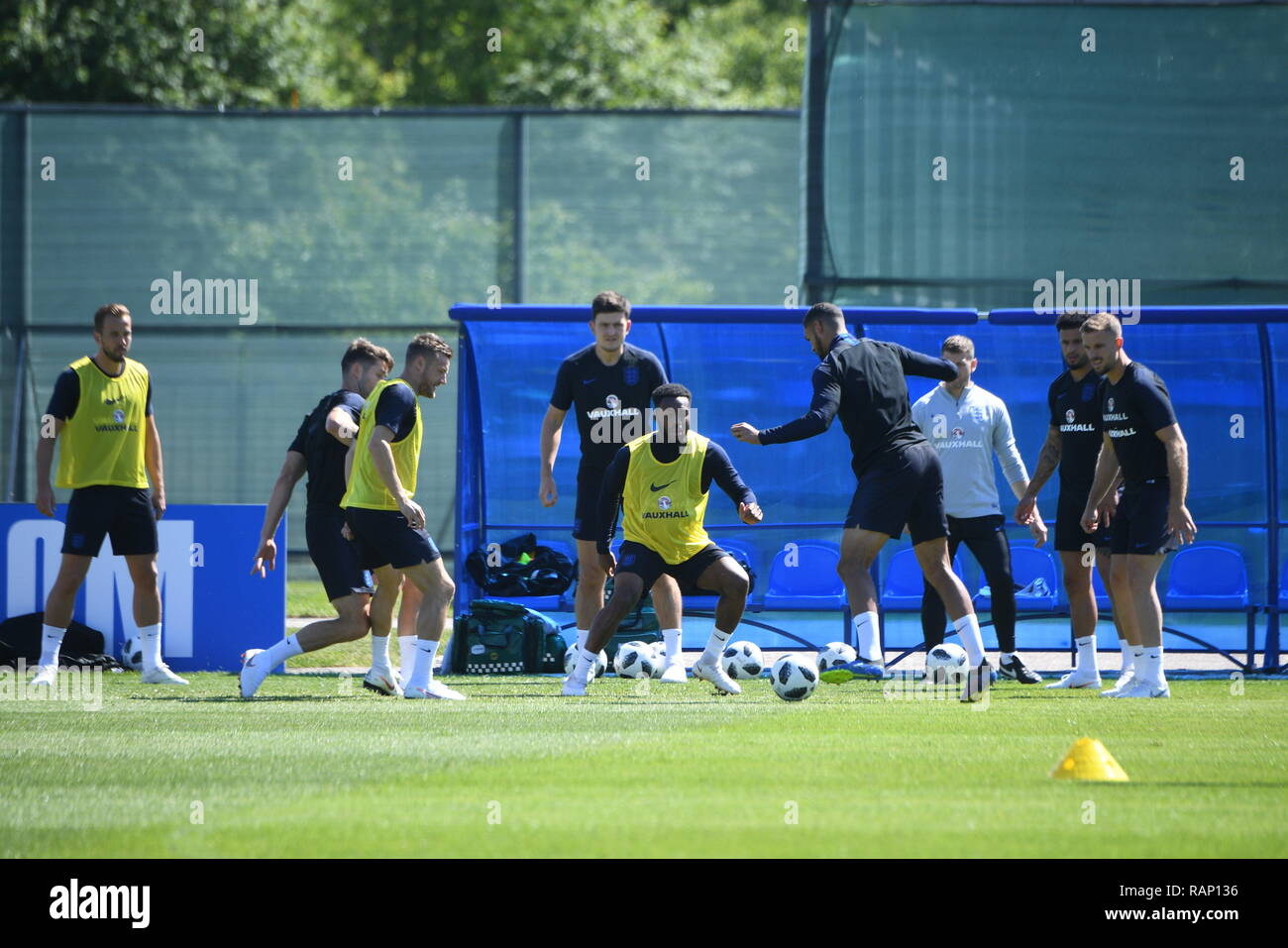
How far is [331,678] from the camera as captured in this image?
1081 cm

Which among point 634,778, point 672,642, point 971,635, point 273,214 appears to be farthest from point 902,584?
point 273,214

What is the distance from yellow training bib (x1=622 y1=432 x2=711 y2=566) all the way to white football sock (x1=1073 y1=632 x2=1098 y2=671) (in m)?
2.57

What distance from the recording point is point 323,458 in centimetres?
976

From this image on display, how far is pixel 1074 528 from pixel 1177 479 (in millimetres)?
1443

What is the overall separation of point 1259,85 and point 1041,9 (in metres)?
2.25

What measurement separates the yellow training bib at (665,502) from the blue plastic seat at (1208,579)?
4.08m

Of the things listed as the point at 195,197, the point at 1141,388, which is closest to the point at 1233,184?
the point at 1141,388

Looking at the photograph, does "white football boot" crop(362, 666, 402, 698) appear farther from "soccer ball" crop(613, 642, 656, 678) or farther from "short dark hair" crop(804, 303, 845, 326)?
"short dark hair" crop(804, 303, 845, 326)

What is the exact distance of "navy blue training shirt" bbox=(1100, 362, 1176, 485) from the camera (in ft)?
29.7

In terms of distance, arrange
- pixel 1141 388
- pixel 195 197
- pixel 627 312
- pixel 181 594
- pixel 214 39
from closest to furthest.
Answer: pixel 1141 388
pixel 627 312
pixel 181 594
pixel 195 197
pixel 214 39

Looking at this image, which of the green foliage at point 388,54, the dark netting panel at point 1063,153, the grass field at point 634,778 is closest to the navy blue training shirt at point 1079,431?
the grass field at point 634,778

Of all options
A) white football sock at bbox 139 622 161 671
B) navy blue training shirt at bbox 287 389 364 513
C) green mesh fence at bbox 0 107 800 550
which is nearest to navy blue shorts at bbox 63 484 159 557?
white football sock at bbox 139 622 161 671

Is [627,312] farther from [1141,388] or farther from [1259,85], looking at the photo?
[1259,85]

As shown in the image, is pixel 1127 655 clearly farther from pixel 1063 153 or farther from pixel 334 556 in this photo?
pixel 1063 153
